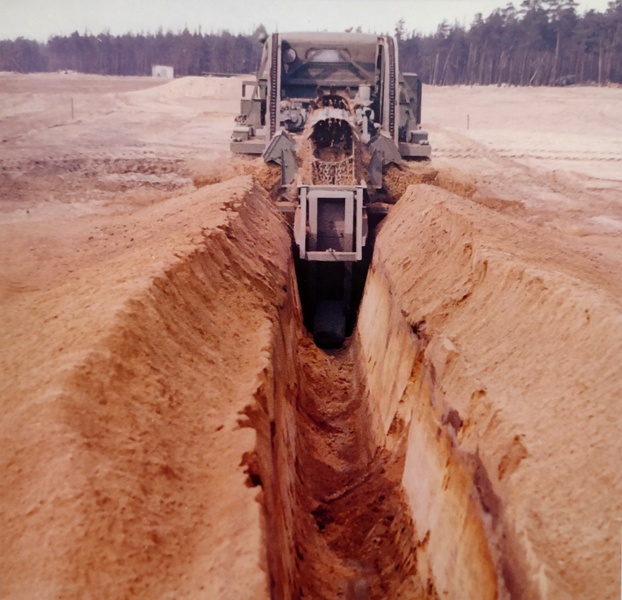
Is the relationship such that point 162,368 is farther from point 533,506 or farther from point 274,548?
point 533,506

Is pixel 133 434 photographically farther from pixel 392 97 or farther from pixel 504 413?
pixel 392 97

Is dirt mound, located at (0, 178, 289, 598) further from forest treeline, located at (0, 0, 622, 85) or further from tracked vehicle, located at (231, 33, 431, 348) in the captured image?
forest treeline, located at (0, 0, 622, 85)

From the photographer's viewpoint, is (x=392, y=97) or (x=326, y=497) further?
(x=392, y=97)

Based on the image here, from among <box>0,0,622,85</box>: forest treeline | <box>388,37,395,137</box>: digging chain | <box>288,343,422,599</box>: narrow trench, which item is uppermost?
<box>0,0,622,85</box>: forest treeline

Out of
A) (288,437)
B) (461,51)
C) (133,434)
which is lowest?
(288,437)

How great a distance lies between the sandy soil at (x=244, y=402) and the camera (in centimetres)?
315

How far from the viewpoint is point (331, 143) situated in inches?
418

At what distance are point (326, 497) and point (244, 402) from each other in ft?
5.74

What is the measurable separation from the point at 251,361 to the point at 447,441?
1557 mm

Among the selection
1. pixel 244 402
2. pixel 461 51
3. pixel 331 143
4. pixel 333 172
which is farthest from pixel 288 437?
pixel 461 51

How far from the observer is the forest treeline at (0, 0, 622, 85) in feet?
140

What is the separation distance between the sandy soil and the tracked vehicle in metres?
0.70

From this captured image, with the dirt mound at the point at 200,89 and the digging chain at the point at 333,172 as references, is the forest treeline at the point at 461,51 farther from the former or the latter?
the digging chain at the point at 333,172

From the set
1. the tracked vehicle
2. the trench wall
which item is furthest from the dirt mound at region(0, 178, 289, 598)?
the tracked vehicle
